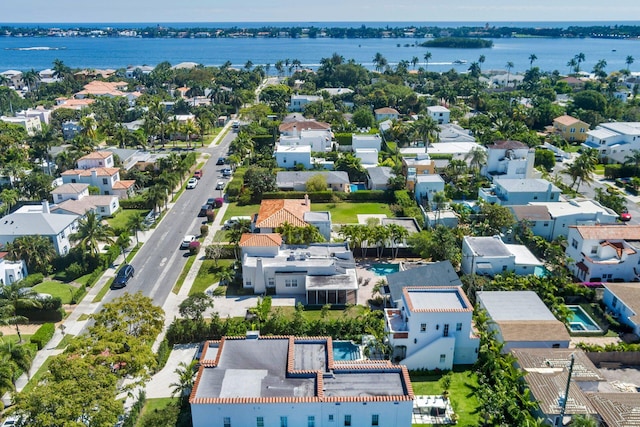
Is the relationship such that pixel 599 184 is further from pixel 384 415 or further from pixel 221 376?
pixel 221 376

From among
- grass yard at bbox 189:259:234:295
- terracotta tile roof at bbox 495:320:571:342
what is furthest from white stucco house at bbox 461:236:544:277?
grass yard at bbox 189:259:234:295

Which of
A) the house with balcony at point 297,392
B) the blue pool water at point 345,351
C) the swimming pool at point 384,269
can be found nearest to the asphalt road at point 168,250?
the blue pool water at point 345,351

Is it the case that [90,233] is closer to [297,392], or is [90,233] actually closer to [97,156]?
[97,156]

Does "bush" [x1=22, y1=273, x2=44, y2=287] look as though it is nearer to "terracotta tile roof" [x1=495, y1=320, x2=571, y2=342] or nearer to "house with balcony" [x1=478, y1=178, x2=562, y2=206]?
"terracotta tile roof" [x1=495, y1=320, x2=571, y2=342]

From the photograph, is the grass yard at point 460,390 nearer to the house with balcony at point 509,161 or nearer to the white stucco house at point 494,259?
the white stucco house at point 494,259

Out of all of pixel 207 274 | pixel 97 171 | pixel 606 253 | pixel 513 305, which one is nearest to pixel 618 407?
pixel 513 305

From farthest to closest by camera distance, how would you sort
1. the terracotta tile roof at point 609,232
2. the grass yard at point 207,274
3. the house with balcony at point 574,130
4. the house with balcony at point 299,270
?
the house with balcony at point 574,130 → the terracotta tile roof at point 609,232 → the grass yard at point 207,274 → the house with balcony at point 299,270
